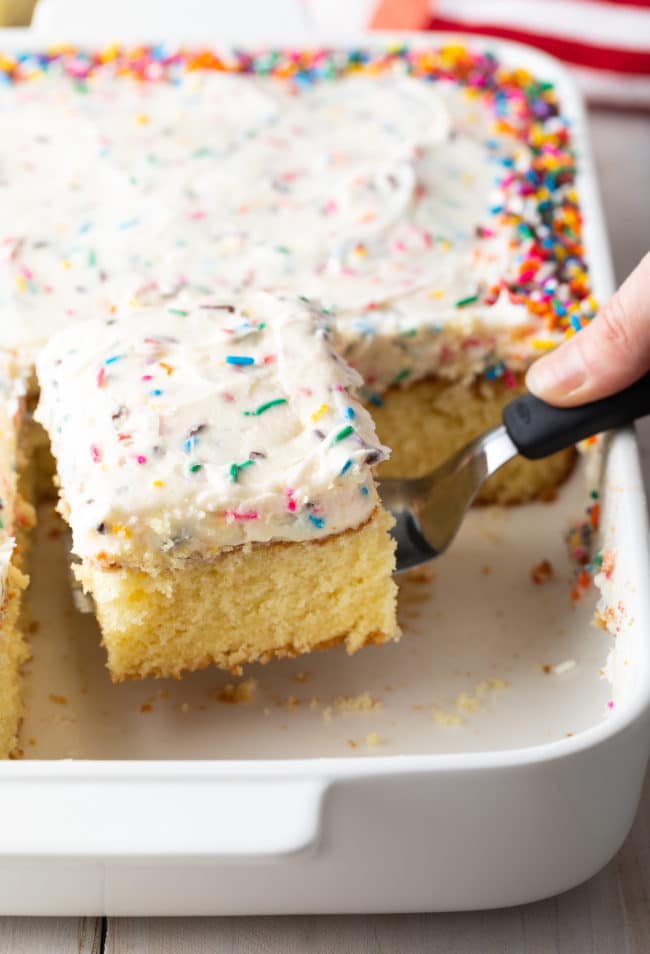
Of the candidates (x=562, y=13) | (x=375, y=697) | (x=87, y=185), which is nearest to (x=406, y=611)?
(x=375, y=697)

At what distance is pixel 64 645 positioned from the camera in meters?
2.20

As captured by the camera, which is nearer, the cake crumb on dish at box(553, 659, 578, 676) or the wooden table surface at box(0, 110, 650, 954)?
the wooden table surface at box(0, 110, 650, 954)

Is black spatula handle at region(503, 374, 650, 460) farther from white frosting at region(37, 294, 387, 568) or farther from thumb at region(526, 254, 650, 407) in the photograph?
white frosting at region(37, 294, 387, 568)

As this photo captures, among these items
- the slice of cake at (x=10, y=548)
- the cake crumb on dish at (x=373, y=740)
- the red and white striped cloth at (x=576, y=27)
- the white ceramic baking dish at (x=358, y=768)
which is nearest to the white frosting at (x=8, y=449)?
the slice of cake at (x=10, y=548)

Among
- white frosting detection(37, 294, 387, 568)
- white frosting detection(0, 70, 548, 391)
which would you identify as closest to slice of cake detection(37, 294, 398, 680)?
white frosting detection(37, 294, 387, 568)

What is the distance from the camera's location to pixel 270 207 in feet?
8.28

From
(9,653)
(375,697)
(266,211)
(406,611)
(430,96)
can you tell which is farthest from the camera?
(430,96)

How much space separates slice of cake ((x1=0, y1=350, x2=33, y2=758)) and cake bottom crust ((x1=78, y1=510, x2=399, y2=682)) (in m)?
0.11

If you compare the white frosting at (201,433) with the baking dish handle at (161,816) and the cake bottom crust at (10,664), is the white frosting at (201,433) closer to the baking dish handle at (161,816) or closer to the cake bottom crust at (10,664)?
the cake bottom crust at (10,664)

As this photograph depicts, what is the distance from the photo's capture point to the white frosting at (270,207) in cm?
231

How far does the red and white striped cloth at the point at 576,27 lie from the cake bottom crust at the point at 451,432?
145 centimetres

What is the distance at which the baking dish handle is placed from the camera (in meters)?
1.52

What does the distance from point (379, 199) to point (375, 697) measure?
99 centimetres

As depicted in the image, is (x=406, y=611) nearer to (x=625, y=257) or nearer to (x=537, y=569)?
(x=537, y=569)
